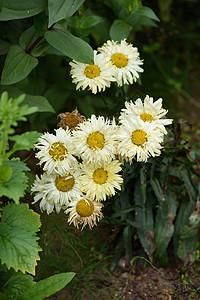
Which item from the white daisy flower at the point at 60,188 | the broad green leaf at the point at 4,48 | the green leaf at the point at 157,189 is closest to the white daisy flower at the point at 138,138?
the white daisy flower at the point at 60,188

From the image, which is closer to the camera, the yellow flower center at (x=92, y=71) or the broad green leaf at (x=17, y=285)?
the broad green leaf at (x=17, y=285)

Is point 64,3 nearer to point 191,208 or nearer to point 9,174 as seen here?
point 9,174

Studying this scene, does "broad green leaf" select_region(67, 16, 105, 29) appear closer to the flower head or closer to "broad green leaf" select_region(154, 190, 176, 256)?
the flower head

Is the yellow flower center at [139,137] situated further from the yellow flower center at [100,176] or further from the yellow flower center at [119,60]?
the yellow flower center at [119,60]

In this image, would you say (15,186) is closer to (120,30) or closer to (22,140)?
(22,140)

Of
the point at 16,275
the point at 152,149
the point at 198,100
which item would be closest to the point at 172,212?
the point at 152,149

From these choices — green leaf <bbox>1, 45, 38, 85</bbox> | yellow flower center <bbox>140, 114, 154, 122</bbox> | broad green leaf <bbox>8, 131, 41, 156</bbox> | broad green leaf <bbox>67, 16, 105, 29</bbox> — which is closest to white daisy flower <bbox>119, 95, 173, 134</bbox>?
yellow flower center <bbox>140, 114, 154, 122</bbox>
